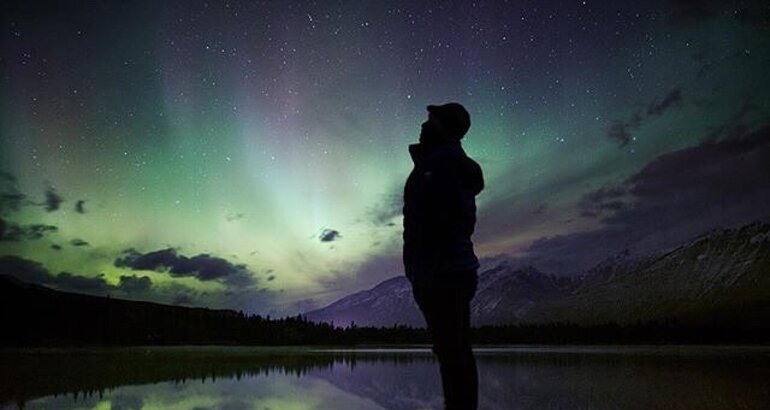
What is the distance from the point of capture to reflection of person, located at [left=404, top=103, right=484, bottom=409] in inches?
167

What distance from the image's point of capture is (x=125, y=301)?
110 meters

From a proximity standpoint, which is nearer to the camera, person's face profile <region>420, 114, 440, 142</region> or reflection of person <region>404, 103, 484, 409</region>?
reflection of person <region>404, 103, 484, 409</region>

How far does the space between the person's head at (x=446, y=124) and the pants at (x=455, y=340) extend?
107cm

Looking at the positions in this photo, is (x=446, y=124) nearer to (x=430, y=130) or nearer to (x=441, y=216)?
(x=430, y=130)

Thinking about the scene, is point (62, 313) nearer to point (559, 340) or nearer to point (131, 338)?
point (131, 338)

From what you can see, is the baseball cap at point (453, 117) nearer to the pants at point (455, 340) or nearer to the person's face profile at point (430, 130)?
the person's face profile at point (430, 130)

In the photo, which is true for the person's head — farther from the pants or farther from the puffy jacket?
the pants

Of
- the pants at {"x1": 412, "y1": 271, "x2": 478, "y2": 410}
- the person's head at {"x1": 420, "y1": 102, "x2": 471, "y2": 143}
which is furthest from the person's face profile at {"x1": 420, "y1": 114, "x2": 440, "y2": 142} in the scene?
the pants at {"x1": 412, "y1": 271, "x2": 478, "y2": 410}

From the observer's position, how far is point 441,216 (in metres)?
4.36

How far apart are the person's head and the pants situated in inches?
42.2

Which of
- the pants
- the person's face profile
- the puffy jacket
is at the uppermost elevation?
the person's face profile

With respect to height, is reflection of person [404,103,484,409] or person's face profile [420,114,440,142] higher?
person's face profile [420,114,440,142]

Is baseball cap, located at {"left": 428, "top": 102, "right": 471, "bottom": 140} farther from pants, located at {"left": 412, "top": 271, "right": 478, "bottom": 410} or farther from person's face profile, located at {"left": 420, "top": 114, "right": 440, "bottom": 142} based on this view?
pants, located at {"left": 412, "top": 271, "right": 478, "bottom": 410}

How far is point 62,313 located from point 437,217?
110 meters
